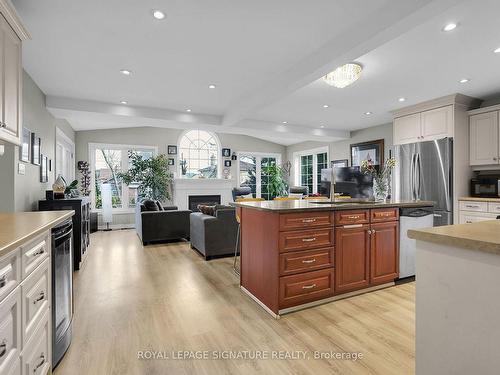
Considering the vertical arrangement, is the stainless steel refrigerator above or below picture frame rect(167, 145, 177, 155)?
below

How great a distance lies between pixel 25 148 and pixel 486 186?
6.30 meters

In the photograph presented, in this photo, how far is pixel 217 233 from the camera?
4117mm

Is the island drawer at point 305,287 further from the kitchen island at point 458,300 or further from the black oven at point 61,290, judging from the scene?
the black oven at point 61,290

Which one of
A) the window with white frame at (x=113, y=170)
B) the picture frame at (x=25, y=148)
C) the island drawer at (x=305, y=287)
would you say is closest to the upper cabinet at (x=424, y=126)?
the island drawer at (x=305, y=287)

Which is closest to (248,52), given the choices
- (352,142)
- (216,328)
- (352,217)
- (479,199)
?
(352,217)

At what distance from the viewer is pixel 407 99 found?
14.9ft

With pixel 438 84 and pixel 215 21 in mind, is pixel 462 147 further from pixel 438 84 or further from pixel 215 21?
pixel 215 21

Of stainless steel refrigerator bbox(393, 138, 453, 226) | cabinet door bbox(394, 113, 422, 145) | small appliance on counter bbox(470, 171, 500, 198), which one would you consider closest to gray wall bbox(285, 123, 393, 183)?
cabinet door bbox(394, 113, 422, 145)

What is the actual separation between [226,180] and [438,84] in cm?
549

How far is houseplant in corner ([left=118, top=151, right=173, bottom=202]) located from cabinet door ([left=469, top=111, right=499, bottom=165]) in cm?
628

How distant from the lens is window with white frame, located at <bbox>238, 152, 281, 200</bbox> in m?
8.84

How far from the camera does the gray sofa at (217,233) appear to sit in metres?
4.07

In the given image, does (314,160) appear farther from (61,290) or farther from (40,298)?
(40,298)

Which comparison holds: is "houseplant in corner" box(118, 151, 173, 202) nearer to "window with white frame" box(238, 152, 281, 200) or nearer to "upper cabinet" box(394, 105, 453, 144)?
"window with white frame" box(238, 152, 281, 200)
